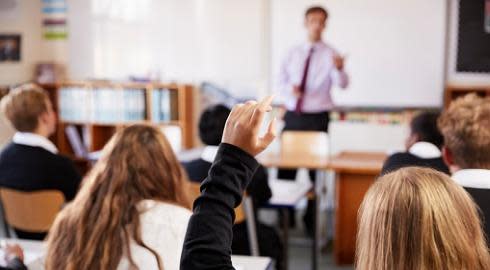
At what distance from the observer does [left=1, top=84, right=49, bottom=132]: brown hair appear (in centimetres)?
301

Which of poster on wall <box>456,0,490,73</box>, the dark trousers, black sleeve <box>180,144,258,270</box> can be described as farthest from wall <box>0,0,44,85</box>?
black sleeve <box>180,144,258,270</box>

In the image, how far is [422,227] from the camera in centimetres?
87

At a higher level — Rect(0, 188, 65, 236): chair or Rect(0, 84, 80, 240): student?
Rect(0, 84, 80, 240): student

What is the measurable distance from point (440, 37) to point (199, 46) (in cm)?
225

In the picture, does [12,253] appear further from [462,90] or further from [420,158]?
[462,90]

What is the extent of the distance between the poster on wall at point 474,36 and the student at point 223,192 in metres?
4.65

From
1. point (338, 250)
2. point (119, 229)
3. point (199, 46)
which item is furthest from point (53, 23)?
point (119, 229)

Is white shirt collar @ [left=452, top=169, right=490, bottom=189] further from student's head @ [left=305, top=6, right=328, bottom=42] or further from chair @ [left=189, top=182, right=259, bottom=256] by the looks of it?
student's head @ [left=305, top=6, right=328, bottom=42]

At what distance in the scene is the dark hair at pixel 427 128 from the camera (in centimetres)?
291

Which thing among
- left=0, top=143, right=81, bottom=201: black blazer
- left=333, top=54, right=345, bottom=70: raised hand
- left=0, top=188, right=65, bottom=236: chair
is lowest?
left=0, top=188, right=65, bottom=236: chair

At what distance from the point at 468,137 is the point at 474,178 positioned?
261 mm

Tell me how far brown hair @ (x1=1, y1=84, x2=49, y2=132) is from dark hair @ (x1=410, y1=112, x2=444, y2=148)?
1946 millimetres

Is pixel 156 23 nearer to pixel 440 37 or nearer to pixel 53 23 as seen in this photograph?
pixel 53 23

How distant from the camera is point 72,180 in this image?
2957 millimetres
